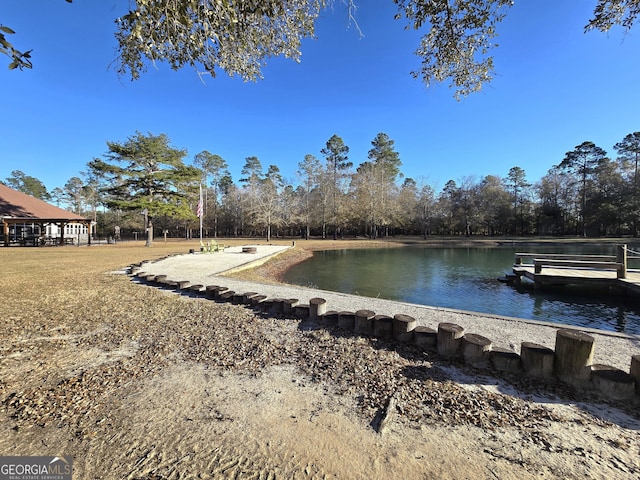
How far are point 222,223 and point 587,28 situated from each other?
47908 millimetres

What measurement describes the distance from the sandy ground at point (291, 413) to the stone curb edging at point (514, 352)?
0.38 feet

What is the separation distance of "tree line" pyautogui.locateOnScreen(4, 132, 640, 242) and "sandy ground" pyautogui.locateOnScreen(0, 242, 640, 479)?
97.4 feet

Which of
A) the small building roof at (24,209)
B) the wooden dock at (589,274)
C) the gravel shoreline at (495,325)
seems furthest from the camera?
the small building roof at (24,209)

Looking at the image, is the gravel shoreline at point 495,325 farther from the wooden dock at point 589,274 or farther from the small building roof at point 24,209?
the small building roof at point 24,209

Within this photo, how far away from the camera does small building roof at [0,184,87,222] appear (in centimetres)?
1908

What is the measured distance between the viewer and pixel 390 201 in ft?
125

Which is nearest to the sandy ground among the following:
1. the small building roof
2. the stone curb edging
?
the stone curb edging

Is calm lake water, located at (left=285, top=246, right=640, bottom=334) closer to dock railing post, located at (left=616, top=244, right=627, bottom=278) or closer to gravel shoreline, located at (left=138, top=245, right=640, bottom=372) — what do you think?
dock railing post, located at (left=616, top=244, right=627, bottom=278)

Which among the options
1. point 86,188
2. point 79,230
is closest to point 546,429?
point 79,230

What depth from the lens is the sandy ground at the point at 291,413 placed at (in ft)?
5.73

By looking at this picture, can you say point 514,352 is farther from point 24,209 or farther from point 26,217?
point 24,209

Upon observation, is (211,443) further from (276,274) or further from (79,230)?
(79,230)

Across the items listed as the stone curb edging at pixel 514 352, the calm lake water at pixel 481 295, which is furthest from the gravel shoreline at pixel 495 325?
the calm lake water at pixel 481 295

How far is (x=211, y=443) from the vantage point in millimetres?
1906
